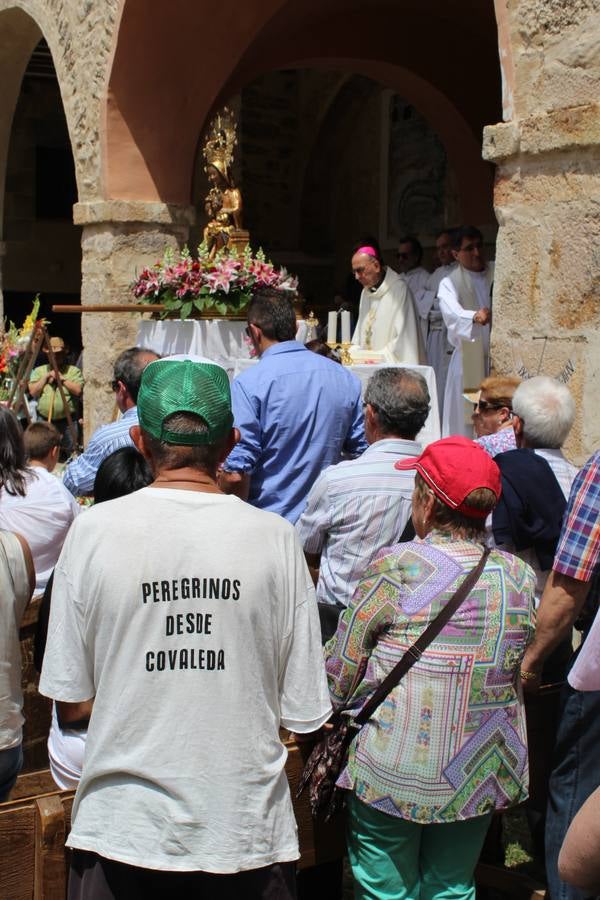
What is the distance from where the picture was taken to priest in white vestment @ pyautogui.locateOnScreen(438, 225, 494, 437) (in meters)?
6.84

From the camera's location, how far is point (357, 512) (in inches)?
122

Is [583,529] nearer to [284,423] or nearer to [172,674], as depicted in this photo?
[172,674]

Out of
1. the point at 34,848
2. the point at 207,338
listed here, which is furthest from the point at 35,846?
the point at 207,338

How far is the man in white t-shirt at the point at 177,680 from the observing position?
1870 mm

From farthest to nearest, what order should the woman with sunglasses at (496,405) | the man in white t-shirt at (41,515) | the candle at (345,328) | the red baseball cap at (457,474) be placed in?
the candle at (345,328) → the woman with sunglasses at (496,405) → the man in white t-shirt at (41,515) → the red baseball cap at (457,474)

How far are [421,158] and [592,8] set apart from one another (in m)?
9.63

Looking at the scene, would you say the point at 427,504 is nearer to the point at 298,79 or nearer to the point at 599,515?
the point at 599,515

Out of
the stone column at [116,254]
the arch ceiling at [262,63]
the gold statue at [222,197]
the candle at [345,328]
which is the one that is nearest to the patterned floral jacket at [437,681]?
the candle at [345,328]

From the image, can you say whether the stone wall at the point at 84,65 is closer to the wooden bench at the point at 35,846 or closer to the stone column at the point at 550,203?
the stone column at the point at 550,203

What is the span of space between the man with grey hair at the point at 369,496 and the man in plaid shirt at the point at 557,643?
21.7 inches

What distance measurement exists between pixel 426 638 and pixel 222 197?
5804mm

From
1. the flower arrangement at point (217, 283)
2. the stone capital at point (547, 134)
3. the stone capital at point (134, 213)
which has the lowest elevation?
the flower arrangement at point (217, 283)

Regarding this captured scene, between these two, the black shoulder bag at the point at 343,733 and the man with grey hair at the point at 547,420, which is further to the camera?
the man with grey hair at the point at 547,420

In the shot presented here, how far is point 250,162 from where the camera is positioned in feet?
50.1
